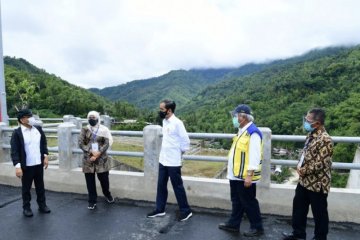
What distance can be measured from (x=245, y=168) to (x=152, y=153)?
7.01 ft

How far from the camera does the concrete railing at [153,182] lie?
208 inches

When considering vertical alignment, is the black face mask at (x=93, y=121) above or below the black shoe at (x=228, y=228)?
above

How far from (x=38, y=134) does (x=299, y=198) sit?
4.28 meters

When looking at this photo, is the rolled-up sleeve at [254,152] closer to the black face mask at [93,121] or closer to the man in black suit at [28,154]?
the black face mask at [93,121]

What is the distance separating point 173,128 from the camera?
5297mm

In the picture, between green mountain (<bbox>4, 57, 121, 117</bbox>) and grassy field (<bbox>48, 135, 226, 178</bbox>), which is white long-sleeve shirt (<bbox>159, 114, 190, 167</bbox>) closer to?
grassy field (<bbox>48, 135, 226, 178</bbox>)

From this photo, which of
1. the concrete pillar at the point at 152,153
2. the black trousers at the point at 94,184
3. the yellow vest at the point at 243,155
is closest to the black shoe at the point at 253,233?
the yellow vest at the point at 243,155

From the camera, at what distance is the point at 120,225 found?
5223mm

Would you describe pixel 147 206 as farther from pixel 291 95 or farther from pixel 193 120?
pixel 291 95

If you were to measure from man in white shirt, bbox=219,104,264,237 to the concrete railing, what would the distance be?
0.85 m

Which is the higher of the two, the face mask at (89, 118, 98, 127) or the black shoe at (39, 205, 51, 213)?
the face mask at (89, 118, 98, 127)

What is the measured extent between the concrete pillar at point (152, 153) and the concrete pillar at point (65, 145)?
173 cm

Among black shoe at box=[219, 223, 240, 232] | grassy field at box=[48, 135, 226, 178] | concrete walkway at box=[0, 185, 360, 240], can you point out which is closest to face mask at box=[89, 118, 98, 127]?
concrete walkway at box=[0, 185, 360, 240]

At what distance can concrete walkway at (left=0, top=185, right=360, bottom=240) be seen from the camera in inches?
190
